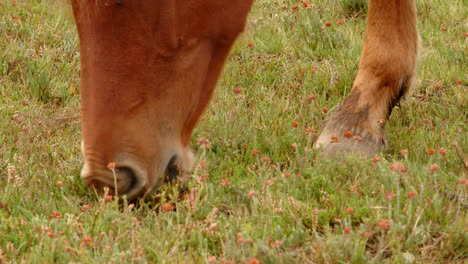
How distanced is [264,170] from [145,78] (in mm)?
826

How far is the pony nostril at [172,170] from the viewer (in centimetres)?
259

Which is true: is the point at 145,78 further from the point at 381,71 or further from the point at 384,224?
the point at 381,71

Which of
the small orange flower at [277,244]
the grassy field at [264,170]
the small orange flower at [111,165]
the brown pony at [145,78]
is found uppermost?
the brown pony at [145,78]

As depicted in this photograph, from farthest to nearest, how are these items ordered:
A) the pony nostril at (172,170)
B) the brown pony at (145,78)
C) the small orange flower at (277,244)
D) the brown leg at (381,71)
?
the brown leg at (381,71) < the pony nostril at (172,170) < the brown pony at (145,78) < the small orange flower at (277,244)

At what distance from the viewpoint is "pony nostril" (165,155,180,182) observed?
259 centimetres

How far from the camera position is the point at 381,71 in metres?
3.79

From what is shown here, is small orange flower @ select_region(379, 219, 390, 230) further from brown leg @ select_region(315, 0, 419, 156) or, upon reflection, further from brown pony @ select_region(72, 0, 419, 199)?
brown leg @ select_region(315, 0, 419, 156)

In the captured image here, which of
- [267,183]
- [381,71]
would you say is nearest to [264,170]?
[267,183]

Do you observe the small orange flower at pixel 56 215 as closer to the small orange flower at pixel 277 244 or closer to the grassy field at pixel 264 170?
the grassy field at pixel 264 170

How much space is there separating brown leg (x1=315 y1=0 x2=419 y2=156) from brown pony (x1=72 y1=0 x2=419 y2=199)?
1230 mm

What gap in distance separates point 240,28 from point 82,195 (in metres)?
1.03

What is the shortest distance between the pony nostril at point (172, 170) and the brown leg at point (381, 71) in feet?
3.98

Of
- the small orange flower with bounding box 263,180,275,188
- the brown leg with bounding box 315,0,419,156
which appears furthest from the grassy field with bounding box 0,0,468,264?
Answer: the brown leg with bounding box 315,0,419,156

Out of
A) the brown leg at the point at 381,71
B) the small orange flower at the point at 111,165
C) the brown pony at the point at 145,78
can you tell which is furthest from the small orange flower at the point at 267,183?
the brown leg at the point at 381,71
